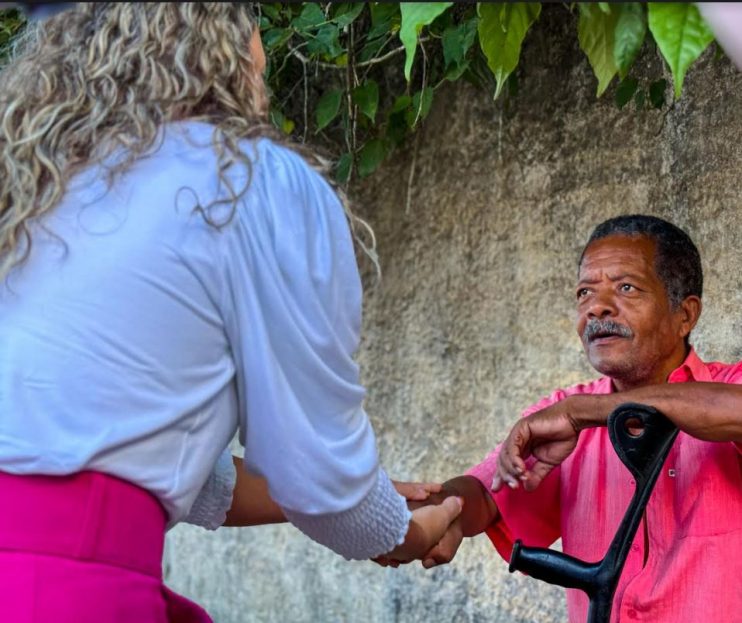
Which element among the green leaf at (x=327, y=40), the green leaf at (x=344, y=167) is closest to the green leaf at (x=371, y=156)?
the green leaf at (x=344, y=167)

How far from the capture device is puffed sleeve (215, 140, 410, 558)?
1852 millimetres

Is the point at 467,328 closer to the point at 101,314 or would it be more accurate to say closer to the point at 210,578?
the point at 210,578

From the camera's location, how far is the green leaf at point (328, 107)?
3865 millimetres

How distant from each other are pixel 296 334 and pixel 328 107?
2136 millimetres

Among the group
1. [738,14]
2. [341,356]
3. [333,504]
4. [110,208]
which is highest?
[738,14]

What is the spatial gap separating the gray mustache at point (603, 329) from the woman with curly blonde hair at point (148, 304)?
3.76 feet

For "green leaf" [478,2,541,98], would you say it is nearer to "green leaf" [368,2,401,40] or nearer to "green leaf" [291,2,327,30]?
"green leaf" [368,2,401,40]

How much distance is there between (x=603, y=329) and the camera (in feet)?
9.95

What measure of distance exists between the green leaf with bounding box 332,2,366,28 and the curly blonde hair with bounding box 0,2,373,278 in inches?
58.7

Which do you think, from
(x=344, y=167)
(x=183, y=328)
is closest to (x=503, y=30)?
(x=183, y=328)

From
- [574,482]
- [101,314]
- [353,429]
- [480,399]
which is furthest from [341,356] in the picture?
[480,399]

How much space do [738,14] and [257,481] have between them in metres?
1.51

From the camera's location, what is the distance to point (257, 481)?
8.54ft

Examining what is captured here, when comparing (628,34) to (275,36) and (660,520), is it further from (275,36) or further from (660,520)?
(275,36)
